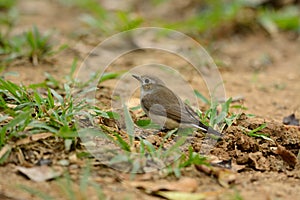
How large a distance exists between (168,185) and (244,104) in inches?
108

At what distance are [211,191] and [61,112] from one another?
1.62 m

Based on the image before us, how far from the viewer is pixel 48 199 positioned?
3.44 meters

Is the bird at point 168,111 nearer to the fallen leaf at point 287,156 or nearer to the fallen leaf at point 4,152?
the fallen leaf at point 287,156

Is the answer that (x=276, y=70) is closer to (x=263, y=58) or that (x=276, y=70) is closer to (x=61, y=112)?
(x=263, y=58)

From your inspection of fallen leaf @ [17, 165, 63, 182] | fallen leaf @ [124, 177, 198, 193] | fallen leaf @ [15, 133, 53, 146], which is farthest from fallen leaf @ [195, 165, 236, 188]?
fallen leaf @ [15, 133, 53, 146]

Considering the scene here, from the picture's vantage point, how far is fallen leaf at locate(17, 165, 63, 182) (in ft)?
12.3

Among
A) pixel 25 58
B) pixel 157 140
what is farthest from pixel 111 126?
pixel 25 58

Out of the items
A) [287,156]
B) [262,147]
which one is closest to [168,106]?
[262,147]

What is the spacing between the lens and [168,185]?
379 centimetres

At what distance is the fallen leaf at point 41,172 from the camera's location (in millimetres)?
3752

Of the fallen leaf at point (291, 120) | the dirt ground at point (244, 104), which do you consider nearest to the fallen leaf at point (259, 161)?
the dirt ground at point (244, 104)

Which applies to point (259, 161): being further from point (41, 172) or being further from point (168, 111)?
point (41, 172)

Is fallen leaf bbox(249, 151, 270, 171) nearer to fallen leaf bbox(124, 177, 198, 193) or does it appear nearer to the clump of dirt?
the clump of dirt

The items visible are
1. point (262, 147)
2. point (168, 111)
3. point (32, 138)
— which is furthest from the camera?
point (168, 111)
